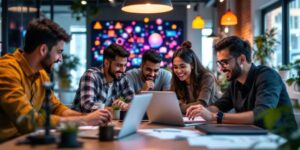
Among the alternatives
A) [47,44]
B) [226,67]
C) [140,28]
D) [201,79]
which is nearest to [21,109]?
[47,44]

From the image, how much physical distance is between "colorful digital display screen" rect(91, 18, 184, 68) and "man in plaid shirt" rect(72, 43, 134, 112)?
8.47 meters

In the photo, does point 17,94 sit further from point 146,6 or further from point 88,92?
point 146,6

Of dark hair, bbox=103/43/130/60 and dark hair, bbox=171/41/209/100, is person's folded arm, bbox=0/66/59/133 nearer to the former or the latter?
dark hair, bbox=103/43/130/60

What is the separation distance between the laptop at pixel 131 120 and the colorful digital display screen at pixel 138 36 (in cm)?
1000

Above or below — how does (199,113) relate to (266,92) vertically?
below

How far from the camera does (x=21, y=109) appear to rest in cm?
204

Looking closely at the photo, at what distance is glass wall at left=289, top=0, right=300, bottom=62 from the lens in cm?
701

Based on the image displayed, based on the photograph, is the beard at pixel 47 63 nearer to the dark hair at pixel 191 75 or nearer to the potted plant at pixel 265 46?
the dark hair at pixel 191 75

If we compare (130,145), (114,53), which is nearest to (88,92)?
(114,53)

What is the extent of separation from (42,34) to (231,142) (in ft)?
4.11

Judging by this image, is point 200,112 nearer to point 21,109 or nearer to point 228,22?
point 21,109

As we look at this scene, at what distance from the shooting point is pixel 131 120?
196cm

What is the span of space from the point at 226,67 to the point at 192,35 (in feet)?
31.2

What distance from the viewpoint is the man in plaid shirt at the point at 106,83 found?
3.25 meters
